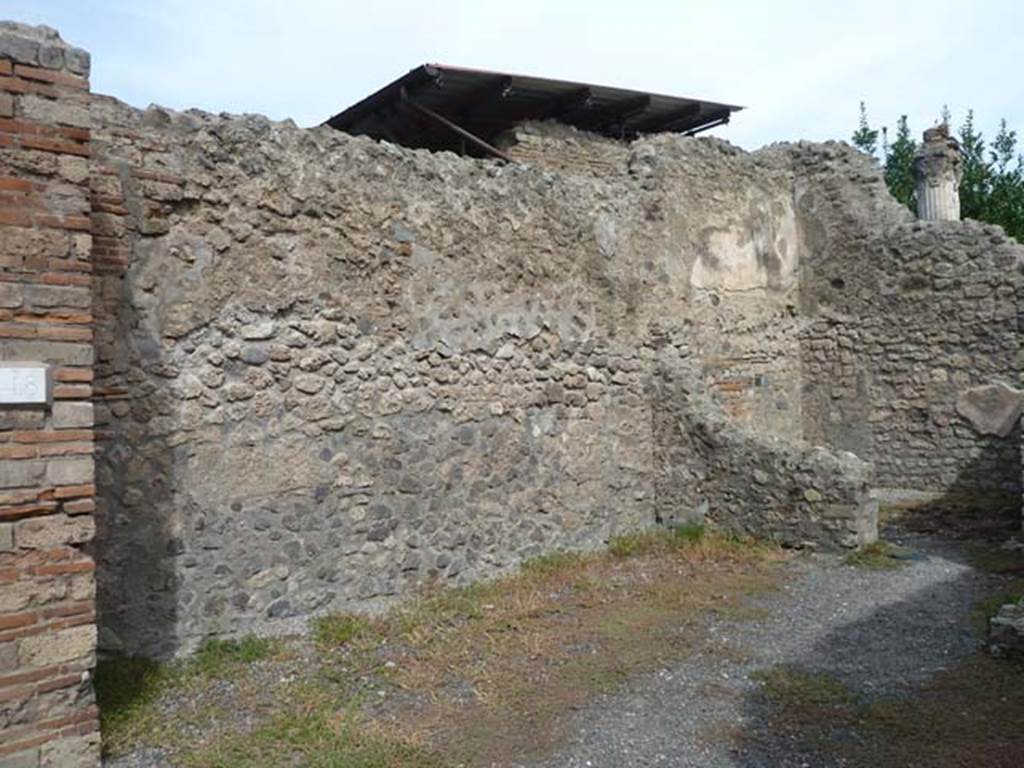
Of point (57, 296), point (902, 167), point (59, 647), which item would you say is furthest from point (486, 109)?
point (902, 167)

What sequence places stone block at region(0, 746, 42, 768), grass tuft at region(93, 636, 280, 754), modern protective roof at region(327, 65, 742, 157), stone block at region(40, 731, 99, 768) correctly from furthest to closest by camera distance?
modern protective roof at region(327, 65, 742, 157), grass tuft at region(93, 636, 280, 754), stone block at region(40, 731, 99, 768), stone block at region(0, 746, 42, 768)

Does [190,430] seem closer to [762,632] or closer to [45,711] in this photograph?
[45,711]

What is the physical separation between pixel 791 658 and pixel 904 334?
19.6 ft

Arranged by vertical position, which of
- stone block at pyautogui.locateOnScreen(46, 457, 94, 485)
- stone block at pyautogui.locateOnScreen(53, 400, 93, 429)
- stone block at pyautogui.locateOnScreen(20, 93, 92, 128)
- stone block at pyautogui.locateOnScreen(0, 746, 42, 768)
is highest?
stone block at pyautogui.locateOnScreen(20, 93, 92, 128)

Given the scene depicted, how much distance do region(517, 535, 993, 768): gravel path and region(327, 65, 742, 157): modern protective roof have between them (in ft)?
20.4

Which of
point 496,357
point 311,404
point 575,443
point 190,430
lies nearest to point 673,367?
point 575,443

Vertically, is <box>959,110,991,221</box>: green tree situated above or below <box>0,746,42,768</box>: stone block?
above

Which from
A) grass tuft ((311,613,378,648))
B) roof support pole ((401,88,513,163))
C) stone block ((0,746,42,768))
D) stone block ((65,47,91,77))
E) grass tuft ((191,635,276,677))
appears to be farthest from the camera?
roof support pole ((401,88,513,163))

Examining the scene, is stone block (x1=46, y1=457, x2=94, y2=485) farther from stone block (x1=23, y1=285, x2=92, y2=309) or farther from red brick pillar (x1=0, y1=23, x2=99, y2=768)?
stone block (x1=23, y1=285, x2=92, y2=309)

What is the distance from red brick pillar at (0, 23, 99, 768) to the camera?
133 inches

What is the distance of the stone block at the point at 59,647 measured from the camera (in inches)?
134

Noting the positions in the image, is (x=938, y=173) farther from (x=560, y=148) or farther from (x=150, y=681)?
(x=150, y=681)

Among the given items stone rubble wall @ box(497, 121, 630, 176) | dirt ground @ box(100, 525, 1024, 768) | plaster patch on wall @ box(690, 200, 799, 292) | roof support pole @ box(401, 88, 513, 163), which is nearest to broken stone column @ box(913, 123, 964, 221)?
plaster patch on wall @ box(690, 200, 799, 292)

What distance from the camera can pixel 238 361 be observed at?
525 cm
